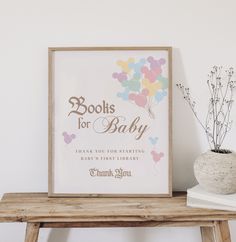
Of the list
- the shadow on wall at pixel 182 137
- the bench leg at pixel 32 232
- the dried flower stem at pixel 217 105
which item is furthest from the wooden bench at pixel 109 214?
the dried flower stem at pixel 217 105

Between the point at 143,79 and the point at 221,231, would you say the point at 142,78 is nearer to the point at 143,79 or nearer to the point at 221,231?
the point at 143,79

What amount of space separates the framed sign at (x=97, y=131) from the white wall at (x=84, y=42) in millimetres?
61

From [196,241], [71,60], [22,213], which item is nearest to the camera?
[22,213]

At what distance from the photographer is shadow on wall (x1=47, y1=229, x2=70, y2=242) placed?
1455mm

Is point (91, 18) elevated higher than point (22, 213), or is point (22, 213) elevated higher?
point (91, 18)

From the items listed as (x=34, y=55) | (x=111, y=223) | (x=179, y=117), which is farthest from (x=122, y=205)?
(x=34, y=55)

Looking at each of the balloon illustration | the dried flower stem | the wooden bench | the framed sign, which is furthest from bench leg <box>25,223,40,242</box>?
the dried flower stem

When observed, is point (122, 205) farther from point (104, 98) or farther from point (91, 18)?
point (91, 18)

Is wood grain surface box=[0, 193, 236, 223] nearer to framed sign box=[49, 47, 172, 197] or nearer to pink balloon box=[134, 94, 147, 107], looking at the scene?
framed sign box=[49, 47, 172, 197]

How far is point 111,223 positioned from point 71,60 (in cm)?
60

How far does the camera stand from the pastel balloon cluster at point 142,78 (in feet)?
4.42

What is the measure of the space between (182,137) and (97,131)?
33 cm

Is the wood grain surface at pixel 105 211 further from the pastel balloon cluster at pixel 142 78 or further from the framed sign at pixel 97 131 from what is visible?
the pastel balloon cluster at pixel 142 78

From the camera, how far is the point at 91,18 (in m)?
1.36
